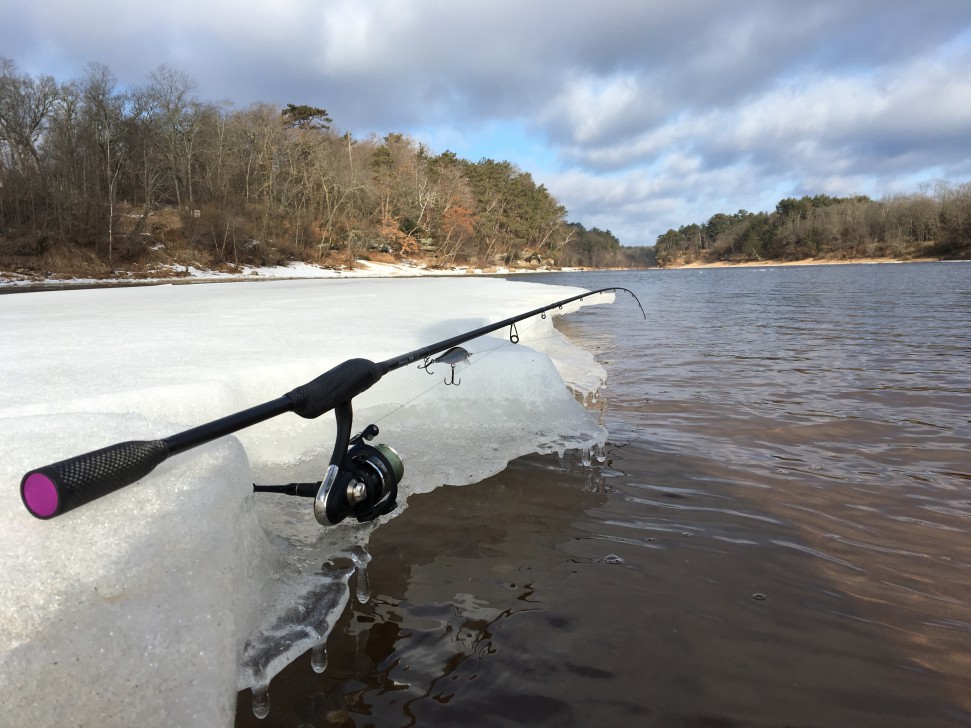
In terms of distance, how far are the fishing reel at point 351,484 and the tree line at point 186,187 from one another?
3405 centimetres

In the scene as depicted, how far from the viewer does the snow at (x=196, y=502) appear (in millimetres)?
1306

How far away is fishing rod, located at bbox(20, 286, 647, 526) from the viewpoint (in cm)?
117

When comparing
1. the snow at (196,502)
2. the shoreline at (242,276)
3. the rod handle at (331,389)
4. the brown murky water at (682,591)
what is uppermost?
the shoreline at (242,276)

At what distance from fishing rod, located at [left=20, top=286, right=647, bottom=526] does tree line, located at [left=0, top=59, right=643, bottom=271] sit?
3408cm

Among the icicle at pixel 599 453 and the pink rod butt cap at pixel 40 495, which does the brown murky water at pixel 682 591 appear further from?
the pink rod butt cap at pixel 40 495

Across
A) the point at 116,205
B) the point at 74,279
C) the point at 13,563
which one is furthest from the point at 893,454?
the point at 116,205

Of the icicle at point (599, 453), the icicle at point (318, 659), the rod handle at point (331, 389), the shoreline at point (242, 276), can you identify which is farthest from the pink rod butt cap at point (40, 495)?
the shoreline at point (242, 276)

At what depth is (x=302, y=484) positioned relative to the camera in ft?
6.29

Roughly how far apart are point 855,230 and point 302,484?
4287 inches

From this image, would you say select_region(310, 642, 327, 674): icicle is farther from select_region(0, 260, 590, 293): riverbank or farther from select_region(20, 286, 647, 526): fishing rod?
select_region(0, 260, 590, 293): riverbank

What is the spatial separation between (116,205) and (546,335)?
39.0 meters

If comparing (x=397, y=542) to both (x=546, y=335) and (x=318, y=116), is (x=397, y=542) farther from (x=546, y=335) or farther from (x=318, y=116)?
(x=318, y=116)

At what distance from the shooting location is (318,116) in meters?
54.3

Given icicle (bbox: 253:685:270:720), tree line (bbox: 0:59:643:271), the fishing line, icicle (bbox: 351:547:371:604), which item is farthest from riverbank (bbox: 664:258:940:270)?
icicle (bbox: 253:685:270:720)
